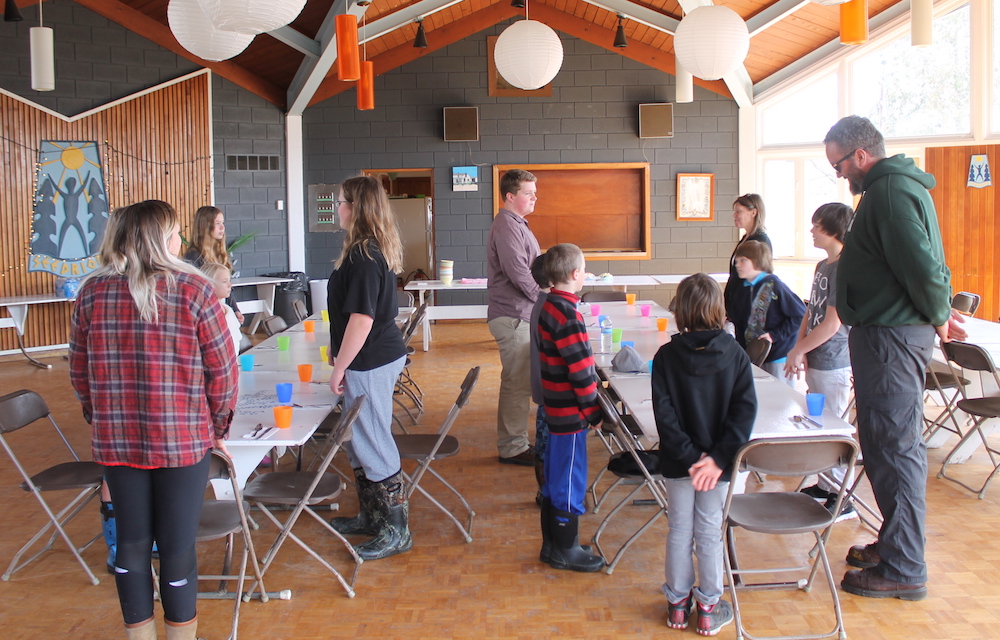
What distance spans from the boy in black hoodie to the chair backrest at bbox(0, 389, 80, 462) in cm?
261

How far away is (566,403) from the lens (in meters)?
3.29

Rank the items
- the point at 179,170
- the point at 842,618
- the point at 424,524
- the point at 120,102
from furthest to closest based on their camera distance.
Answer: the point at 179,170
the point at 120,102
the point at 424,524
the point at 842,618

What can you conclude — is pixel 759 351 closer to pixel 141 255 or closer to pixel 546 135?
pixel 141 255

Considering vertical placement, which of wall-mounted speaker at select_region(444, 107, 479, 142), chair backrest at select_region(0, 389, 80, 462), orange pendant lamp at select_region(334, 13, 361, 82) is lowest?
chair backrest at select_region(0, 389, 80, 462)

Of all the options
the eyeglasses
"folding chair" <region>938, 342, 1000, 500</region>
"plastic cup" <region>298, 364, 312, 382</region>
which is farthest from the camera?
"folding chair" <region>938, 342, 1000, 500</region>

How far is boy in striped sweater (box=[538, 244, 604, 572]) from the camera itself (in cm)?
322

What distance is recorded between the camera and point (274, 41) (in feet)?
32.8

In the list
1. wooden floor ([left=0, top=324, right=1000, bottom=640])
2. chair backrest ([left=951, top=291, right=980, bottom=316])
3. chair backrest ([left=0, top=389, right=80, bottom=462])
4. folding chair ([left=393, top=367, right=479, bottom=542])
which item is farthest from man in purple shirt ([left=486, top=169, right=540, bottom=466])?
chair backrest ([left=951, top=291, right=980, bottom=316])

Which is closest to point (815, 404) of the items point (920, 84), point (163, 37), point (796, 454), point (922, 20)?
point (796, 454)

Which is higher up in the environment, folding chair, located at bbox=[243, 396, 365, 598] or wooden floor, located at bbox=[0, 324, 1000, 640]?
folding chair, located at bbox=[243, 396, 365, 598]

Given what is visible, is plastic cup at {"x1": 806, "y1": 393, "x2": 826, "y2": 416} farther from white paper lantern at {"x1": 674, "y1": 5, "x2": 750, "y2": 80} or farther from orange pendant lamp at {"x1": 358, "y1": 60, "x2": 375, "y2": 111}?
orange pendant lamp at {"x1": 358, "y1": 60, "x2": 375, "y2": 111}

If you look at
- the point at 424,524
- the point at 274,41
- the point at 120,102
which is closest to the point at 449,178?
the point at 274,41

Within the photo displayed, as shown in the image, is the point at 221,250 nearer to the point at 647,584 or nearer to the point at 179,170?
the point at 647,584

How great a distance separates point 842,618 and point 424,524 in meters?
1.86
